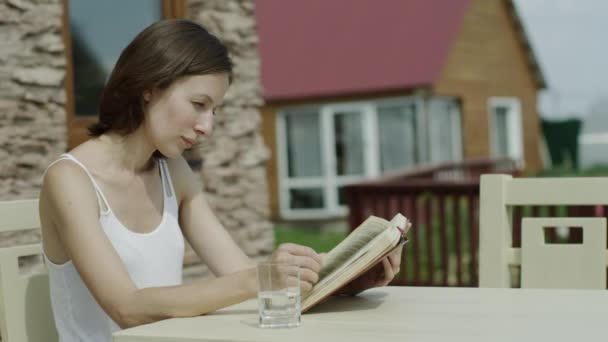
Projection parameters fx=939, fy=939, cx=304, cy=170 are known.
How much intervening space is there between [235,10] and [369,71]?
31.4 ft

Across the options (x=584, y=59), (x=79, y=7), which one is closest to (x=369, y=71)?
(x=79, y=7)

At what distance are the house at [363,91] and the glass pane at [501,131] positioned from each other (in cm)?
79

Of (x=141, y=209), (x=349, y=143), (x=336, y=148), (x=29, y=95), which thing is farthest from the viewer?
(x=336, y=148)

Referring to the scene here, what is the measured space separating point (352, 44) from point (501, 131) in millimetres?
4214

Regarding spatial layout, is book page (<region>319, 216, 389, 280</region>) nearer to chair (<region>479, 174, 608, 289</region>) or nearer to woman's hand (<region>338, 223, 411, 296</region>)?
woman's hand (<region>338, 223, 411, 296</region>)

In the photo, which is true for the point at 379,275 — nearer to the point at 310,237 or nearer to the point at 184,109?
the point at 184,109

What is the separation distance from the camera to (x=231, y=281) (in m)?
2.12

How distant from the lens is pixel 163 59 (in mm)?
2322

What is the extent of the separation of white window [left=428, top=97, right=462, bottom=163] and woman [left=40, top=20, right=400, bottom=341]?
1411 centimetres

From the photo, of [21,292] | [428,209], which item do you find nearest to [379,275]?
[21,292]

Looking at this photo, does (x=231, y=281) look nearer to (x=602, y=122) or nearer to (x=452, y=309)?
(x=452, y=309)

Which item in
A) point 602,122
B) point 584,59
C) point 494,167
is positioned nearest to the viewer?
point 494,167

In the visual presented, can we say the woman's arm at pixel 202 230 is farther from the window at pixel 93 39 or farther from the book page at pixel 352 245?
the window at pixel 93 39

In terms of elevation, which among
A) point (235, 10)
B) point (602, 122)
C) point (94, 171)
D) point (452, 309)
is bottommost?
point (602, 122)
